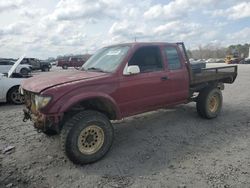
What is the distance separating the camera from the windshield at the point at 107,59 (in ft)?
15.9

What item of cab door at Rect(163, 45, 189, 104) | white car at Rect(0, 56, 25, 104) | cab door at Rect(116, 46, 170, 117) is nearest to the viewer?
cab door at Rect(116, 46, 170, 117)

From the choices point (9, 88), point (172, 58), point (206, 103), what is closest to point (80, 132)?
point (172, 58)

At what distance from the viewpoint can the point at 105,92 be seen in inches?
174

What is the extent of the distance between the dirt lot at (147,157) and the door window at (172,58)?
1.40 metres

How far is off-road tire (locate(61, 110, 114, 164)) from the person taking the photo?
398 cm

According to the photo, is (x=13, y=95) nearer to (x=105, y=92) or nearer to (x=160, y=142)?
(x=105, y=92)

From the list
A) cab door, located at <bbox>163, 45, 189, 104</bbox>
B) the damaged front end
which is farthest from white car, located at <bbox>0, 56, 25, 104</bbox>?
cab door, located at <bbox>163, 45, 189, 104</bbox>

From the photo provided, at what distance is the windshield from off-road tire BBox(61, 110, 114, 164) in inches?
39.1

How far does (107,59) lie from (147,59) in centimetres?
82

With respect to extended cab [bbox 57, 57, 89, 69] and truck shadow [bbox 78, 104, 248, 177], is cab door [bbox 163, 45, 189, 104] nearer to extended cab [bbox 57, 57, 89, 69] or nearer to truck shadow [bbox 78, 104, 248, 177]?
truck shadow [bbox 78, 104, 248, 177]

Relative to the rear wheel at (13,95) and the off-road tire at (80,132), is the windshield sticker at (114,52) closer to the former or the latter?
the off-road tire at (80,132)


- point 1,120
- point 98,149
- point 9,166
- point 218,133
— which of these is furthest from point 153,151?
point 1,120

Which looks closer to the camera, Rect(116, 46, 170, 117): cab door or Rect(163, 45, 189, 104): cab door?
Rect(116, 46, 170, 117): cab door

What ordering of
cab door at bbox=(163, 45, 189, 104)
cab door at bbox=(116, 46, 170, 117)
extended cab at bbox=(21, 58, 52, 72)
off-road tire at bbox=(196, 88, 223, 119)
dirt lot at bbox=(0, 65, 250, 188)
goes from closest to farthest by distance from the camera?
dirt lot at bbox=(0, 65, 250, 188), cab door at bbox=(116, 46, 170, 117), cab door at bbox=(163, 45, 189, 104), off-road tire at bbox=(196, 88, 223, 119), extended cab at bbox=(21, 58, 52, 72)
